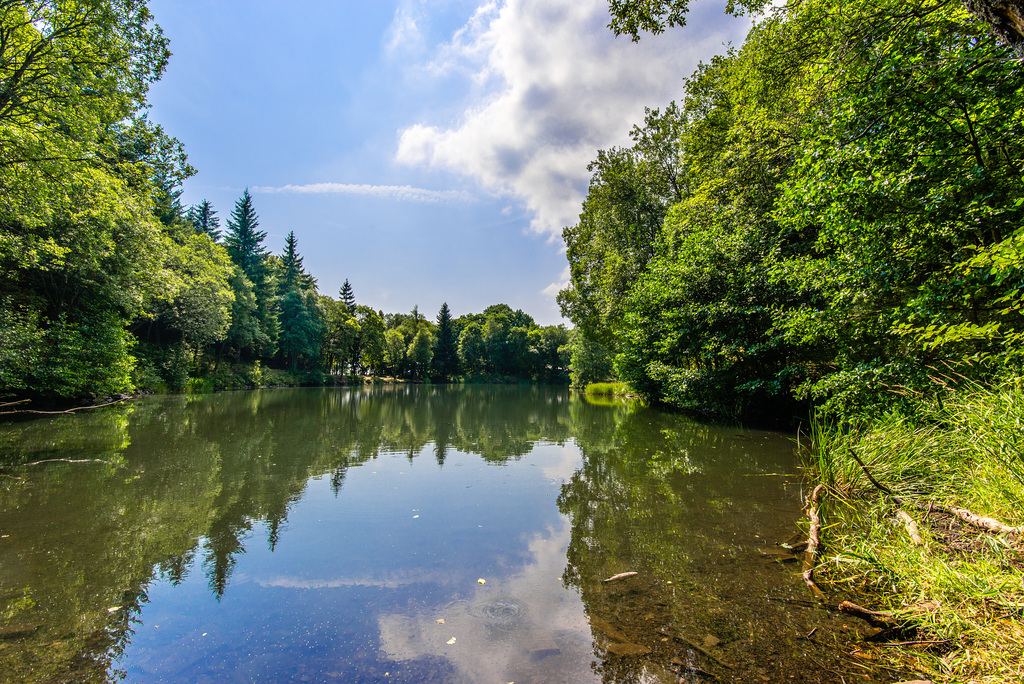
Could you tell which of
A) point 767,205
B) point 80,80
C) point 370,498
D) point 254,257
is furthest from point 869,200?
point 254,257

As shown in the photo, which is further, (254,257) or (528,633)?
(254,257)

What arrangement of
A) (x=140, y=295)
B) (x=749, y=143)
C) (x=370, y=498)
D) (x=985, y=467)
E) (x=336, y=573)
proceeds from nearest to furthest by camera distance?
(x=985, y=467) < (x=336, y=573) < (x=370, y=498) < (x=749, y=143) < (x=140, y=295)

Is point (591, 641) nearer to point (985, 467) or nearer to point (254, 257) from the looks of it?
point (985, 467)

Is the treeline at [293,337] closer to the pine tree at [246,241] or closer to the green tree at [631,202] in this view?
the pine tree at [246,241]

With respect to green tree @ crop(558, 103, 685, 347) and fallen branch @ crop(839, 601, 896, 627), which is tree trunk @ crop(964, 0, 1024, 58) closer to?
fallen branch @ crop(839, 601, 896, 627)

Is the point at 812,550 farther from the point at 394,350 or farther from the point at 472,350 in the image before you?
the point at 472,350

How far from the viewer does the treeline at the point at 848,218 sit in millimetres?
5453

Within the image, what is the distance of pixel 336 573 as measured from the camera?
12.8 feet

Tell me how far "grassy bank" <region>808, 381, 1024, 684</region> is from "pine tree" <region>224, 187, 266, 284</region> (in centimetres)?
4380

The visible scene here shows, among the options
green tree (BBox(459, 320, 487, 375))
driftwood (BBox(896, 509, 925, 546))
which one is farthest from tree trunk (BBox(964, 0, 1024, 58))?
green tree (BBox(459, 320, 487, 375))

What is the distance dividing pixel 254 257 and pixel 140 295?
24.5 m

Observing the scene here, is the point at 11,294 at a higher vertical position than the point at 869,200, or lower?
lower

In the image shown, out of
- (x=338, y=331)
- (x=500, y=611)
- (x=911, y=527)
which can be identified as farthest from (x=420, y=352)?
(x=911, y=527)

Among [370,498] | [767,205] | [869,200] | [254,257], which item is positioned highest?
[254,257]
